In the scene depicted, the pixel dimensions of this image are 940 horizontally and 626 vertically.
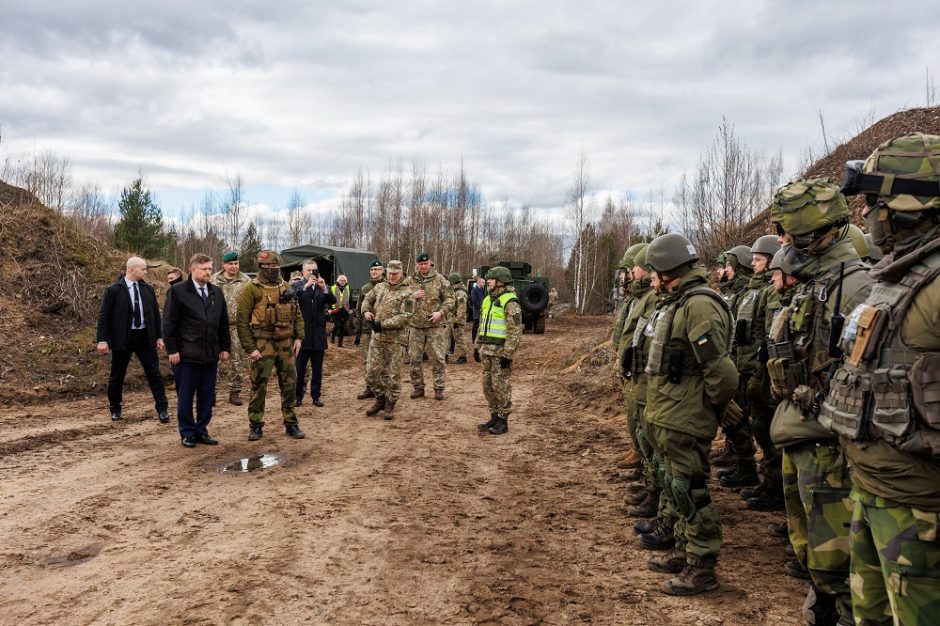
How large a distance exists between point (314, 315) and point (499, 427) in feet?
10.1

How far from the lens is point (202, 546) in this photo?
417 centimetres

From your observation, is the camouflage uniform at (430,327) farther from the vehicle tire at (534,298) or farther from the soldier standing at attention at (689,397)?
the vehicle tire at (534,298)

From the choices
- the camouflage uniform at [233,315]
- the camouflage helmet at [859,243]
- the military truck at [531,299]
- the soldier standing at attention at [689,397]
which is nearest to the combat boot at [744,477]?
the soldier standing at attention at [689,397]

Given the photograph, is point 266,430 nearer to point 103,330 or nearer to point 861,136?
point 103,330

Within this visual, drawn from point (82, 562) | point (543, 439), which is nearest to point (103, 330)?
point (82, 562)

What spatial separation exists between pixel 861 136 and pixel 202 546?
17.8 meters

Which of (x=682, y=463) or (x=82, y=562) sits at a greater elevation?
(x=682, y=463)

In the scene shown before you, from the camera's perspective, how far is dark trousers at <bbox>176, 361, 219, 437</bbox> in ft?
22.2

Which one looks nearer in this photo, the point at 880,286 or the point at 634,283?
the point at 880,286

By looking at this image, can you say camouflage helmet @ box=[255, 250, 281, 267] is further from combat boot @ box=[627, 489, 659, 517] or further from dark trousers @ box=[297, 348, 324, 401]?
combat boot @ box=[627, 489, 659, 517]

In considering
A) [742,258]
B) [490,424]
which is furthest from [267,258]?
[742,258]

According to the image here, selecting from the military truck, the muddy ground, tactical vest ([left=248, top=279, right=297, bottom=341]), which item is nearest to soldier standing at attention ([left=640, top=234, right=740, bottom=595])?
the muddy ground

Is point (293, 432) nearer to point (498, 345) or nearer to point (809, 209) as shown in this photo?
point (498, 345)

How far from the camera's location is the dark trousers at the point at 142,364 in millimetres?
7816
